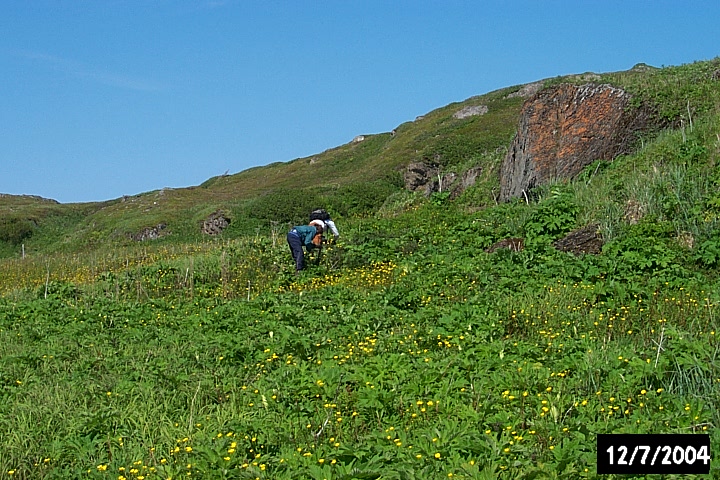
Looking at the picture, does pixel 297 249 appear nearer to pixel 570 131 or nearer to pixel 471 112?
pixel 570 131

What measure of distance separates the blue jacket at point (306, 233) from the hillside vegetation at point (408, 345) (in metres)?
0.63

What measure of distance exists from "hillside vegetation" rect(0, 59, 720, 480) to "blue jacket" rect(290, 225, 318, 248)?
63 cm

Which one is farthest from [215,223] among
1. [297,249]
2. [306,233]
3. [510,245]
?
[510,245]

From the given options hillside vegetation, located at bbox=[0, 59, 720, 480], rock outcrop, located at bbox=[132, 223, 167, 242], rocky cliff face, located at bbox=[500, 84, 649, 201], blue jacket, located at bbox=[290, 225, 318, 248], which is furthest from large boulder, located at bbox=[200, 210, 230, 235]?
blue jacket, located at bbox=[290, 225, 318, 248]

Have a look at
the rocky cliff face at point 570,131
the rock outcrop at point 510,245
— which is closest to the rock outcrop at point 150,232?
the rocky cliff face at point 570,131

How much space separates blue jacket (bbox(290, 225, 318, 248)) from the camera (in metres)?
14.9

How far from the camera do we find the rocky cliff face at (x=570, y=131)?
1702cm

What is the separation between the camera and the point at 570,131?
57.6ft

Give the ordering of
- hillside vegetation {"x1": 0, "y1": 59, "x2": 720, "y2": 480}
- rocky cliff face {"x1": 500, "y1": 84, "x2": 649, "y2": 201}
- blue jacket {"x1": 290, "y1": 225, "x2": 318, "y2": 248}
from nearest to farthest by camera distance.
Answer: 1. hillside vegetation {"x1": 0, "y1": 59, "x2": 720, "y2": 480}
2. blue jacket {"x1": 290, "y1": 225, "x2": 318, "y2": 248}
3. rocky cliff face {"x1": 500, "y1": 84, "x2": 649, "y2": 201}

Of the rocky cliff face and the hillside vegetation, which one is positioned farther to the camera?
the rocky cliff face

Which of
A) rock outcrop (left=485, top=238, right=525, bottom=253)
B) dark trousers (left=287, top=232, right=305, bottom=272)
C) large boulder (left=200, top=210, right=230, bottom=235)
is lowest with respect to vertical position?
rock outcrop (left=485, top=238, right=525, bottom=253)

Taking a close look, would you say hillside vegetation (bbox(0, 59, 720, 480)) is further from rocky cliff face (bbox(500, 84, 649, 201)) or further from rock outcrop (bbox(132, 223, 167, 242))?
rock outcrop (bbox(132, 223, 167, 242))

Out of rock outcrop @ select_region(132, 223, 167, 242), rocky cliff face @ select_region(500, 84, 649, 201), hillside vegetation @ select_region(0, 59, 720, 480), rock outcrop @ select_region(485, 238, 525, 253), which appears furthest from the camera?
rock outcrop @ select_region(132, 223, 167, 242)

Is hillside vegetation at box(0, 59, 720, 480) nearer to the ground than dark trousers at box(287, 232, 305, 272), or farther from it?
nearer to the ground
